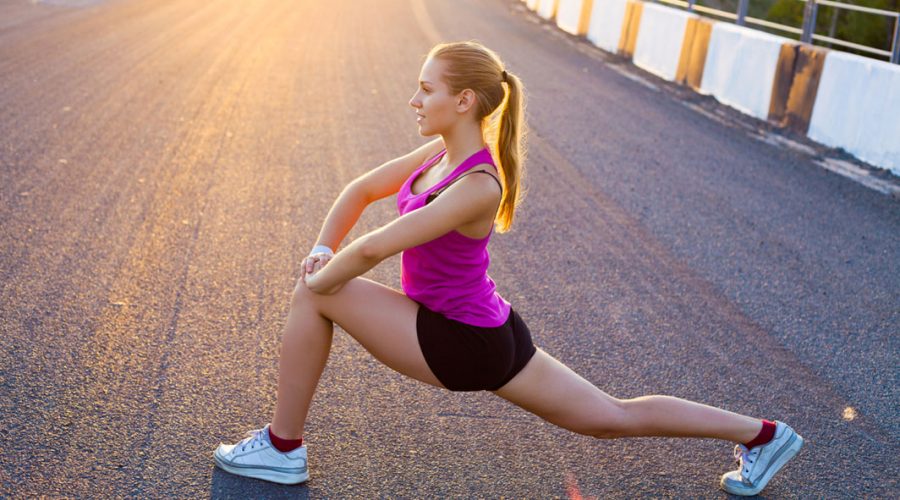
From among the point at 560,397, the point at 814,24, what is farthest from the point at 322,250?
the point at 814,24

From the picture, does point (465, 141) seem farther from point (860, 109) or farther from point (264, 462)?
point (860, 109)

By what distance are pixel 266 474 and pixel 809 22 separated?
10216 millimetres

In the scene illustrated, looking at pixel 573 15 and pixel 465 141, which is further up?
pixel 465 141

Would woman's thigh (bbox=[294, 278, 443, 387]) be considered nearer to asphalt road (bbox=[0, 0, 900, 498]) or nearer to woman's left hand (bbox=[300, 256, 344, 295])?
woman's left hand (bbox=[300, 256, 344, 295])

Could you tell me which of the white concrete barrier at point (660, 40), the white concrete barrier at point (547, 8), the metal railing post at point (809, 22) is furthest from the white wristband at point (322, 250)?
the white concrete barrier at point (547, 8)

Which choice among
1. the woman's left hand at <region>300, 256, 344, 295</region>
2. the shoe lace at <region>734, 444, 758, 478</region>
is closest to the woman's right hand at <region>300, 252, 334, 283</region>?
the woman's left hand at <region>300, 256, 344, 295</region>

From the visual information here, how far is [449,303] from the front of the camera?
3.30m

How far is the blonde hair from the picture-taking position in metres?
3.23

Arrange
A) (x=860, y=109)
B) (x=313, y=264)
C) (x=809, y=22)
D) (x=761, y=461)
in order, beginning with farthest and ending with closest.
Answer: (x=809, y=22)
(x=860, y=109)
(x=761, y=461)
(x=313, y=264)

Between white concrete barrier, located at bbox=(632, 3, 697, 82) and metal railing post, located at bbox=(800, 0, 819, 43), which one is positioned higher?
metal railing post, located at bbox=(800, 0, 819, 43)

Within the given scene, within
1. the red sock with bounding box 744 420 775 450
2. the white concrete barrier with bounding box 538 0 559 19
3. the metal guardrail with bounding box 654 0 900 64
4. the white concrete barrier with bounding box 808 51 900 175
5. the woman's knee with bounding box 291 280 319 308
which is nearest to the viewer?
the woman's knee with bounding box 291 280 319 308

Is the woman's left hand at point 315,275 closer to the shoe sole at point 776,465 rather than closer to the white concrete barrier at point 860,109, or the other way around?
the shoe sole at point 776,465

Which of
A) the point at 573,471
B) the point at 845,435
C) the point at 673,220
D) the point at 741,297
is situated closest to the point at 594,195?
the point at 673,220

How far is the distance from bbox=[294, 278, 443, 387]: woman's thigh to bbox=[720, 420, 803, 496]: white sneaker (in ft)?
3.77
